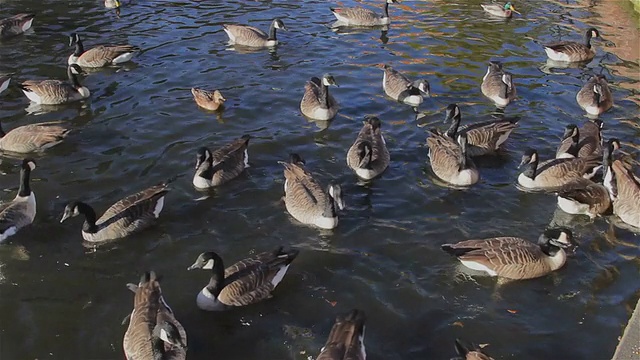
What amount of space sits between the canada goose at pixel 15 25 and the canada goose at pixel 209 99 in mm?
8505

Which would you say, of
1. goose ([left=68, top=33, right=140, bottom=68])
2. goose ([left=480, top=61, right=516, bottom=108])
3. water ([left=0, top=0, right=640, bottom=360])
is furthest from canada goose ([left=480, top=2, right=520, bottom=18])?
goose ([left=68, top=33, right=140, bottom=68])

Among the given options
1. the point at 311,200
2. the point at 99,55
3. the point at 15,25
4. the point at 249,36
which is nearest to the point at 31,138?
the point at 99,55

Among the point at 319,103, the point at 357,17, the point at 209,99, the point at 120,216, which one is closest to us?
the point at 120,216

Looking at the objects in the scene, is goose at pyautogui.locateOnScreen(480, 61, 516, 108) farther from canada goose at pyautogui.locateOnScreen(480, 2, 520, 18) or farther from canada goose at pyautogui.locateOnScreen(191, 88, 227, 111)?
canada goose at pyautogui.locateOnScreen(480, 2, 520, 18)

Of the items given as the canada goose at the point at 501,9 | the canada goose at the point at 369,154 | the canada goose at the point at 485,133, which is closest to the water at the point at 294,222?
the canada goose at the point at 369,154

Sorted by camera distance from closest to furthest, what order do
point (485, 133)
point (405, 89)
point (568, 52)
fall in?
point (485, 133) → point (405, 89) → point (568, 52)

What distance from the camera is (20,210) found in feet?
35.5

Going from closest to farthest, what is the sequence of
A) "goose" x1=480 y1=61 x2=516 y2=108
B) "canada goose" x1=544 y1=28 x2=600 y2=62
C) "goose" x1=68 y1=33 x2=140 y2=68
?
"goose" x1=480 y1=61 x2=516 y2=108, "goose" x1=68 y1=33 x2=140 y2=68, "canada goose" x1=544 y1=28 x2=600 y2=62

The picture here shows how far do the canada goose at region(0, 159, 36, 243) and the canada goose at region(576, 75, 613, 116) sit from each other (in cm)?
1321

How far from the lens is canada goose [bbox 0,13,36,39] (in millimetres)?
19859

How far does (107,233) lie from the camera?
10523 millimetres

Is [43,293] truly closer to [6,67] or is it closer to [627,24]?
[6,67]

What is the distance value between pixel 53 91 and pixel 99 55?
279cm

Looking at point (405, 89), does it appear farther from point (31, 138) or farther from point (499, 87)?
point (31, 138)
